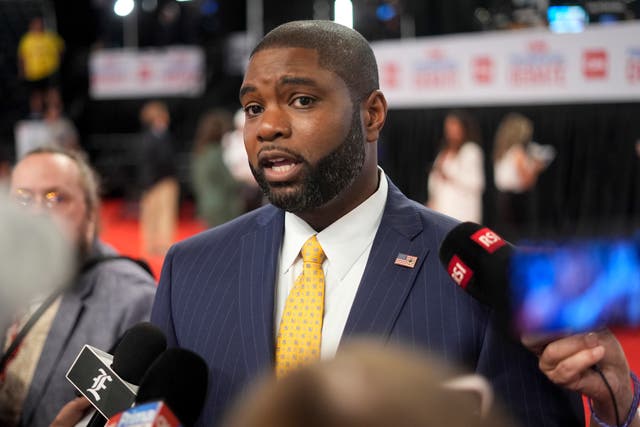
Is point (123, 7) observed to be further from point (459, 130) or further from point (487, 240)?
point (487, 240)

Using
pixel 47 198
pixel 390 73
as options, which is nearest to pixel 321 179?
pixel 47 198

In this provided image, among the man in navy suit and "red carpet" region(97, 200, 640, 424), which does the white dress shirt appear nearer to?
the man in navy suit

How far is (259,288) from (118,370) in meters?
0.36

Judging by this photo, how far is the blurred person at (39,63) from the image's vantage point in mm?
14812

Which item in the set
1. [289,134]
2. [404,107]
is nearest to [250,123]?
[289,134]

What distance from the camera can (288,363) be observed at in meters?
1.71

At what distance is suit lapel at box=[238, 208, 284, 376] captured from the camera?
5.69ft

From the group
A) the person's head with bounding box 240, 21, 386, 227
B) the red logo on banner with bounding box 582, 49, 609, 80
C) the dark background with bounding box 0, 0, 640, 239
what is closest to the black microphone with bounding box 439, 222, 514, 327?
the dark background with bounding box 0, 0, 640, 239

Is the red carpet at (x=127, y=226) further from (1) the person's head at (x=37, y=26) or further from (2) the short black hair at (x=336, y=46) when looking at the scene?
(2) the short black hair at (x=336, y=46)

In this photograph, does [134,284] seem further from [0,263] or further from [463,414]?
[463,414]

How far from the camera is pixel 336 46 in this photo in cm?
178

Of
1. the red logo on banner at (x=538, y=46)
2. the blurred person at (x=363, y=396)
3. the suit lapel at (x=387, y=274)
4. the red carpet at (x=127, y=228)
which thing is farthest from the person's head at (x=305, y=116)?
the red carpet at (x=127, y=228)

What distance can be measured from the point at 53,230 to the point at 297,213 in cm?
90

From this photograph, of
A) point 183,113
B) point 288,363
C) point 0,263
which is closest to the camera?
point 0,263
